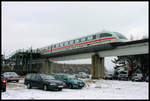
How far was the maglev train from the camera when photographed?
1293 inches

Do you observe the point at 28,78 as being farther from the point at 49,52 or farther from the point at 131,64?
the point at 131,64

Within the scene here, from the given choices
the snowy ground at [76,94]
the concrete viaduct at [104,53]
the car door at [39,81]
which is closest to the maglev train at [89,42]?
the concrete viaduct at [104,53]

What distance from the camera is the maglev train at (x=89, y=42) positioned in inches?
1293

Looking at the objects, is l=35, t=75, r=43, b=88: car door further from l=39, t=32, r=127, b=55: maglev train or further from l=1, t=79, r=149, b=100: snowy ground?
l=39, t=32, r=127, b=55: maglev train

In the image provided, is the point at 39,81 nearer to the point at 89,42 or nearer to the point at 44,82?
the point at 44,82

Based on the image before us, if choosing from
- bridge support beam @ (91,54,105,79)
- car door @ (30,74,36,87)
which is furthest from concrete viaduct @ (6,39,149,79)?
car door @ (30,74,36,87)

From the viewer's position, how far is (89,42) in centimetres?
3641

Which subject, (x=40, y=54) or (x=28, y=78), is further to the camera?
(x=40, y=54)

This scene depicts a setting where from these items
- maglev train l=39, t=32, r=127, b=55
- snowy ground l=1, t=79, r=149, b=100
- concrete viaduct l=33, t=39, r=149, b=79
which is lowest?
snowy ground l=1, t=79, r=149, b=100

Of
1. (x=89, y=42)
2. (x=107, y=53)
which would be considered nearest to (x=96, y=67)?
(x=107, y=53)

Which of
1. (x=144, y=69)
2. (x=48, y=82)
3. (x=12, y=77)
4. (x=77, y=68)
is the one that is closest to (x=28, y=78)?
(x=48, y=82)

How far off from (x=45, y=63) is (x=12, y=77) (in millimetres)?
30881

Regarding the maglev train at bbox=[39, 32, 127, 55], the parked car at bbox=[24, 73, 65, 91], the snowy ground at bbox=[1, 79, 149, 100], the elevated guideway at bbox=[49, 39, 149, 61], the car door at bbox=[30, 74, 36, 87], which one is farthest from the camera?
the maglev train at bbox=[39, 32, 127, 55]

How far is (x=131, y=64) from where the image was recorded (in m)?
49.0
